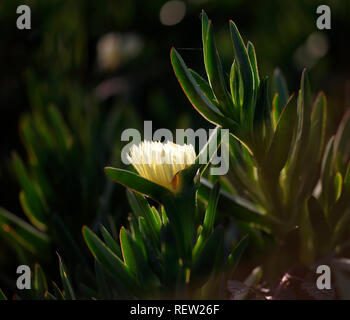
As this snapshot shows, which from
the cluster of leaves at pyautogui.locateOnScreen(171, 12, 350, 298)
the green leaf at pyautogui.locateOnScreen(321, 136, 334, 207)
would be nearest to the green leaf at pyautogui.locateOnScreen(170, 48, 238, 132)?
the cluster of leaves at pyautogui.locateOnScreen(171, 12, 350, 298)

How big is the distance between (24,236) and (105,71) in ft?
1.50

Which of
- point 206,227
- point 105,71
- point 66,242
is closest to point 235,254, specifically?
point 206,227

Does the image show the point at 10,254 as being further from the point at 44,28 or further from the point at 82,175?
the point at 44,28

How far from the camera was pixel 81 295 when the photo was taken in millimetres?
307

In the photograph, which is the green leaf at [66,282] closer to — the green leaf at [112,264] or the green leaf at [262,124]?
the green leaf at [112,264]

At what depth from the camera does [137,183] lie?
9.5 inches

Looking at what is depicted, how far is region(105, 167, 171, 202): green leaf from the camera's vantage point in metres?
0.24

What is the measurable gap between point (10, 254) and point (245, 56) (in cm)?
31

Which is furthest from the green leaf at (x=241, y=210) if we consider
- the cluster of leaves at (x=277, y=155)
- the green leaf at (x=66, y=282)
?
the green leaf at (x=66, y=282)

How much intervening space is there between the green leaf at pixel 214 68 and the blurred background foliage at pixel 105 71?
7.0 inches

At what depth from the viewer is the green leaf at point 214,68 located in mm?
250

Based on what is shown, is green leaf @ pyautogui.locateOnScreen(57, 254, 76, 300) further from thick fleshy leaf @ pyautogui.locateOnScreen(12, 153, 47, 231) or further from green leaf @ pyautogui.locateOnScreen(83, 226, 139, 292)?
thick fleshy leaf @ pyautogui.locateOnScreen(12, 153, 47, 231)

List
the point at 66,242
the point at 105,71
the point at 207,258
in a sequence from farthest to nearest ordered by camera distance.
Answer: the point at 105,71 → the point at 66,242 → the point at 207,258

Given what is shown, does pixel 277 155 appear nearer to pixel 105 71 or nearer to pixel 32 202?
pixel 32 202
